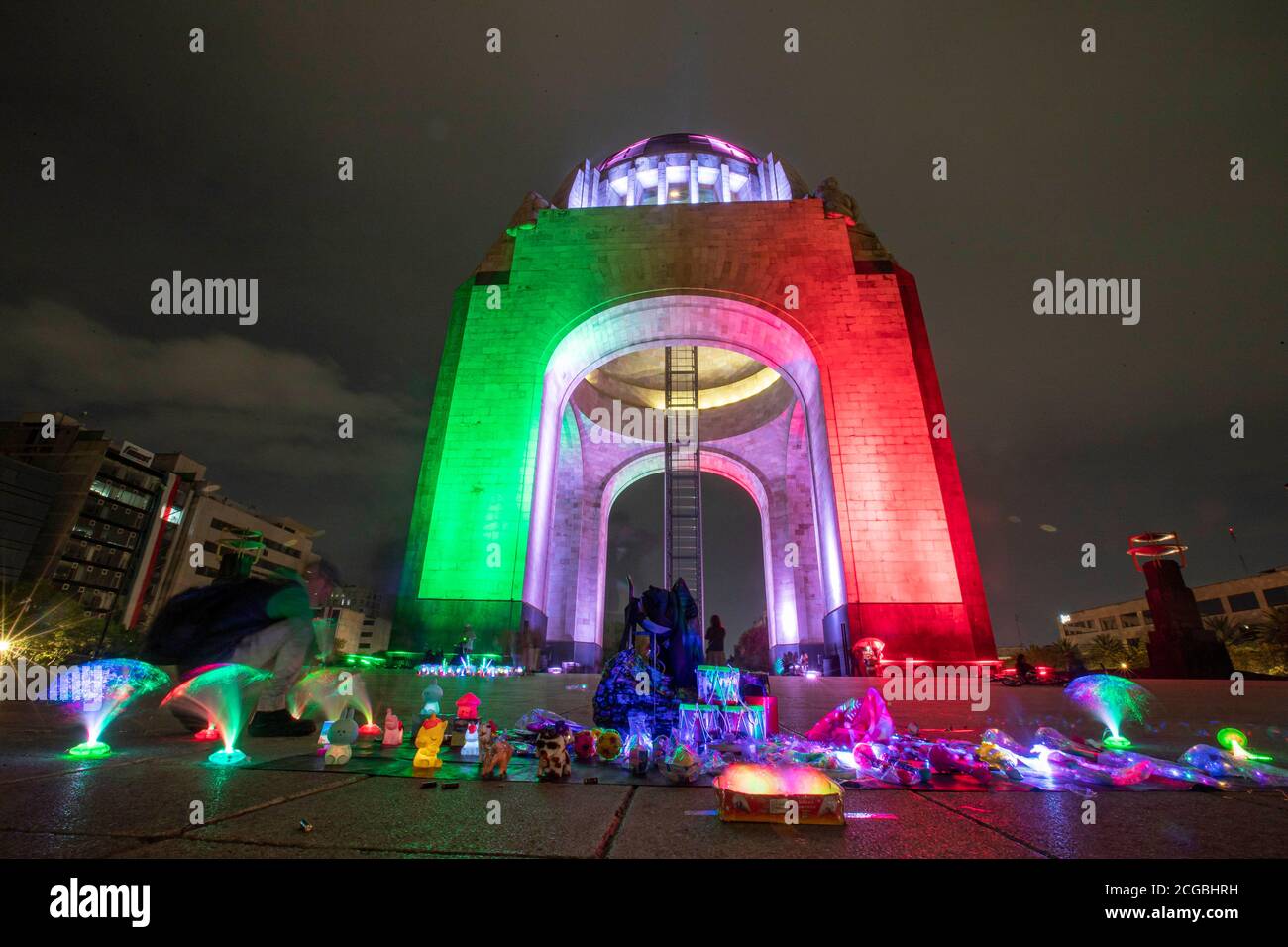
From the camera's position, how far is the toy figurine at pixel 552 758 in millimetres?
2752

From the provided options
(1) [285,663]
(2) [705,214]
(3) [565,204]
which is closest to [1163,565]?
(2) [705,214]

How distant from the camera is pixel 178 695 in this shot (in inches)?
137

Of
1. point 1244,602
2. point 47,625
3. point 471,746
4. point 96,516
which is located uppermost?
point 96,516

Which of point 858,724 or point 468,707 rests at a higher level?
point 858,724

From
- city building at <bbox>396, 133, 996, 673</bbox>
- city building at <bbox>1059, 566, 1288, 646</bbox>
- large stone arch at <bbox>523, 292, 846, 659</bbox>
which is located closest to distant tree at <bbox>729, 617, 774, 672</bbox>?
city building at <bbox>396, 133, 996, 673</bbox>

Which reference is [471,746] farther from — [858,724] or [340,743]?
[858,724]

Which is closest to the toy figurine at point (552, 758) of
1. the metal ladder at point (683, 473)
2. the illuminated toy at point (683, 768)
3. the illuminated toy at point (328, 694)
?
the illuminated toy at point (683, 768)

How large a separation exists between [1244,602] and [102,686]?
74.2 m

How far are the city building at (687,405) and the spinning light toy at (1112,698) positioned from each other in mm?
9375

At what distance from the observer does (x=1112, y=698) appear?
4109 millimetres

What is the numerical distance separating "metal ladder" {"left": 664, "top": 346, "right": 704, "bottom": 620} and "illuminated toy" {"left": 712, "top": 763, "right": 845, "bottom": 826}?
730 inches

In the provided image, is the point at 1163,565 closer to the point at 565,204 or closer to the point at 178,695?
the point at 178,695

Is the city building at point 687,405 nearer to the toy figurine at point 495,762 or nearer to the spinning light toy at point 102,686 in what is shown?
the spinning light toy at point 102,686

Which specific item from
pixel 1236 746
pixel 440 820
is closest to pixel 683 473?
pixel 1236 746
